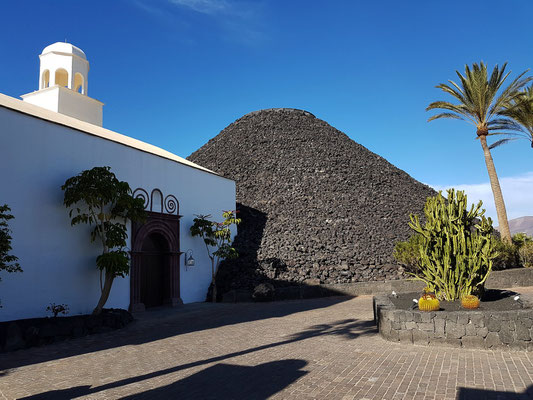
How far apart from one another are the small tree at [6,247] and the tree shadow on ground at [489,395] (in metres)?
8.90

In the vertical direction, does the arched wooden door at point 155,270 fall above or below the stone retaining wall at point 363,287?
above

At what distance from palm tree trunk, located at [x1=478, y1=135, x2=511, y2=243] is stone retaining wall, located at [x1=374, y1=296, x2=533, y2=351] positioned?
15.4 metres

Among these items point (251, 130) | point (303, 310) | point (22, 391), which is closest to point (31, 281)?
point (22, 391)

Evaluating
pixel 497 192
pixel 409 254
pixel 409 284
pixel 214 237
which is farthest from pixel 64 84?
pixel 497 192

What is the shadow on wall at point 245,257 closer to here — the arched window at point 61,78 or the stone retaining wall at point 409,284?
the stone retaining wall at point 409,284

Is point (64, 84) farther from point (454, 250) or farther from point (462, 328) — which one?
point (462, 328)

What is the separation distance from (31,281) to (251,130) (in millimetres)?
30378

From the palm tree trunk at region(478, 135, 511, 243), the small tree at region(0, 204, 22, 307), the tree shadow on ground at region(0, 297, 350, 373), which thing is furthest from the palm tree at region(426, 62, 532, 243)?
the small tree at region(0, 204, 22, 307)

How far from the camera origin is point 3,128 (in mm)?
9656

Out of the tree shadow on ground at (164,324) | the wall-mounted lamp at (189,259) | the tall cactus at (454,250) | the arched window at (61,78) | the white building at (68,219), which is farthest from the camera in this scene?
the arched window at (61,78)

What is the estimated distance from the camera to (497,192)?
2038cm

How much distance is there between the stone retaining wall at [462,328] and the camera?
22.2 feet

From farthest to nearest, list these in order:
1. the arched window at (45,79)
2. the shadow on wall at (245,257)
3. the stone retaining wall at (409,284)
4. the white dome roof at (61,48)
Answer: the arched window at (45,79), the white dome roof at (61,48), the shadow on wall at (245,257), the stone retaining wall at (409,284)

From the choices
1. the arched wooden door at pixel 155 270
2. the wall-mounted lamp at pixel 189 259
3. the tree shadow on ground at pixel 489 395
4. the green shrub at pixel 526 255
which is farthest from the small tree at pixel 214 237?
the green shrub at pixel 526 255
